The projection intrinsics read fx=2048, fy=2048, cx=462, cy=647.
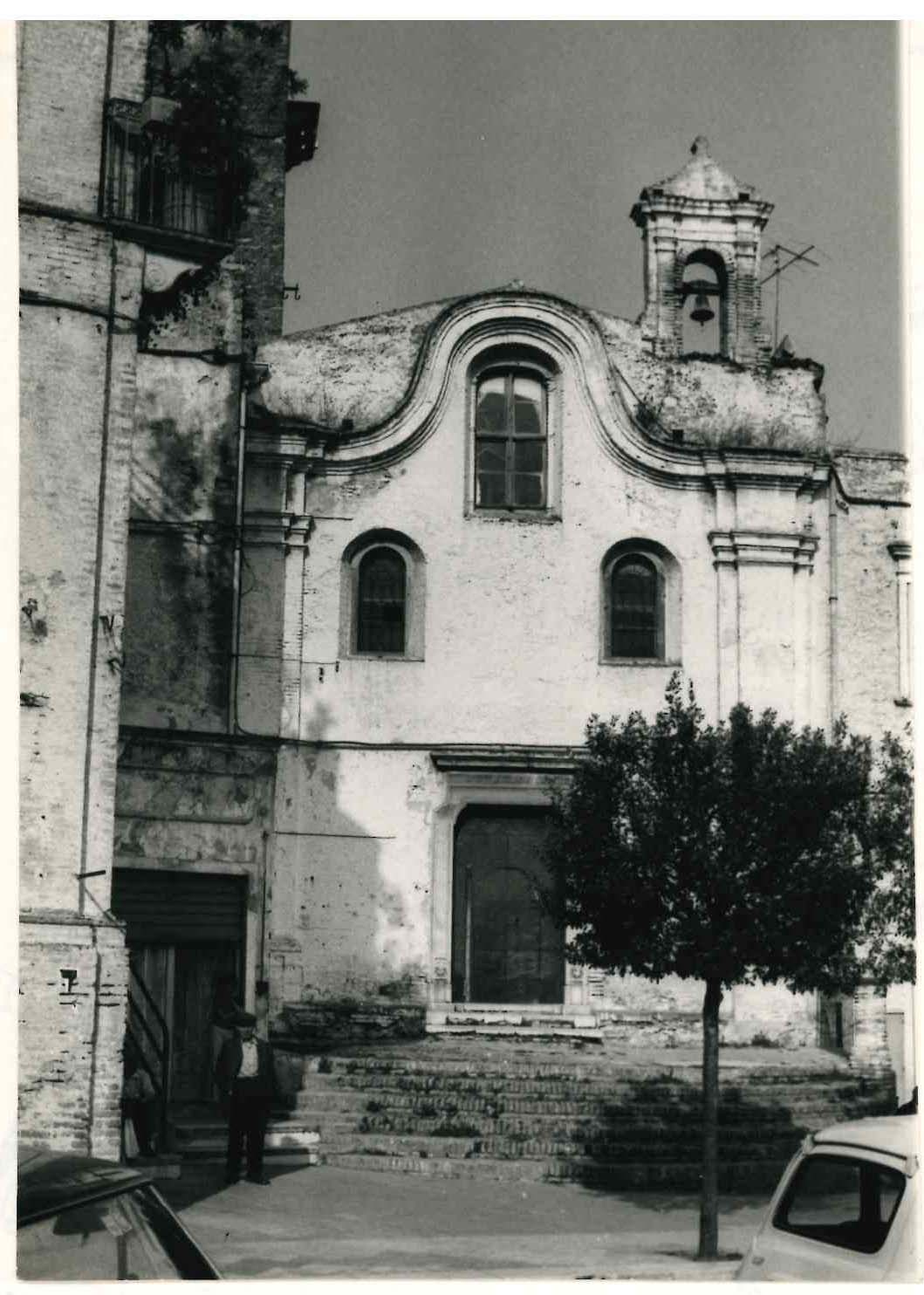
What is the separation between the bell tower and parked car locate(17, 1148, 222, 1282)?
14535 millimetres

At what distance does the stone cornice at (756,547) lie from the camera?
19.8 meters

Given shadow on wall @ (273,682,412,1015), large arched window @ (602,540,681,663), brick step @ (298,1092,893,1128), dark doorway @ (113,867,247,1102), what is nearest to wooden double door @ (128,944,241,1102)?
dark doorway @ (113,867,247,1102)

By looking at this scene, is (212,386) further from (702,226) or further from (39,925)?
(39,925)

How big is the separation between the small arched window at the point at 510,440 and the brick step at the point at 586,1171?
681 cm

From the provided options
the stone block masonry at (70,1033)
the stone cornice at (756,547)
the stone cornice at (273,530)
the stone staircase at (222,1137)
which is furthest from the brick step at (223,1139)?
the stone cornice at (756,547)

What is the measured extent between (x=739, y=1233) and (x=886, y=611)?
26.6 ft

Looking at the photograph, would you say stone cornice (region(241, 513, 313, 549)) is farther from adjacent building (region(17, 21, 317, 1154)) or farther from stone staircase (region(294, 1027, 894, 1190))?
stone staircase (region(294, 1027, 894, 1190))

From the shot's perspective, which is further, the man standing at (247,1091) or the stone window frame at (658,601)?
the stone window frame at (658,601)

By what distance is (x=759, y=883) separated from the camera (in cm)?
1307

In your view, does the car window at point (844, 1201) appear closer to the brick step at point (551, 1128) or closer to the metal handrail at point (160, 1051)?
the metal handrail at point (160, 1051)

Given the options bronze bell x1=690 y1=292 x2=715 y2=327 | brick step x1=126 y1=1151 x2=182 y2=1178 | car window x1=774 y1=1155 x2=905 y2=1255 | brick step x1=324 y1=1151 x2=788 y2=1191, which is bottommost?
brick step x1=324 y1=1151 x2=788 y2=1191

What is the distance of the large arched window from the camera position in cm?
1973

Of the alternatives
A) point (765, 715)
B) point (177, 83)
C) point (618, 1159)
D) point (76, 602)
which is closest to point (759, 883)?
point (765, 715)

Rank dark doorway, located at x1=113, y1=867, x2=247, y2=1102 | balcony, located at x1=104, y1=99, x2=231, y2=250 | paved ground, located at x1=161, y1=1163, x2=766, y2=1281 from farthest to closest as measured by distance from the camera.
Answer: dark doorway, located at x1=113, y1=867, x2=247, y2=1102 < balcony, located at x1=104, y1=99, x2=231, y2=250 < paved ground, located at x1=161, y1=1163, x2=766, y2=1281
